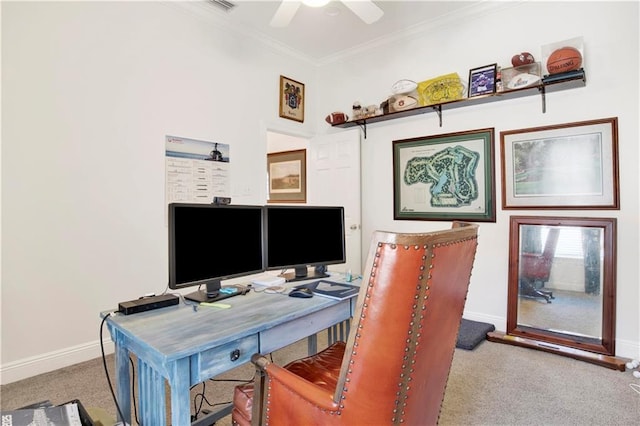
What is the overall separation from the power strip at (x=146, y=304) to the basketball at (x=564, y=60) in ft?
10.1

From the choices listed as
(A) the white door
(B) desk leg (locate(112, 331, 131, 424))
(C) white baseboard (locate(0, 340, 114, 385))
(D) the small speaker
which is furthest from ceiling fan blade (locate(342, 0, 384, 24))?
(C) white baseboard (locate(0, 340, 114, 385))

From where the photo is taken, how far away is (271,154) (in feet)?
18.8

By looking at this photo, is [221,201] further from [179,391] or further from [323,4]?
[323,4]

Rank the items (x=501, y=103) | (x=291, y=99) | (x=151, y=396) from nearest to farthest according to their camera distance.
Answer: (x=151, y=396) < (x=501, y=103) < (x=291, y=99)

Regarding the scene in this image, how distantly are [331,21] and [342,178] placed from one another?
5.40ft

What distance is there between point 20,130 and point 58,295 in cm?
116

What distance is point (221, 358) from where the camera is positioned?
46.8 inches

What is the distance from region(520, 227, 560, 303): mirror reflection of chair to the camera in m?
2.75

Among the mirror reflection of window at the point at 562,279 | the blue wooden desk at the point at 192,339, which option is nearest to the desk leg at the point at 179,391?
the blue wooden desk at the point at 192,339

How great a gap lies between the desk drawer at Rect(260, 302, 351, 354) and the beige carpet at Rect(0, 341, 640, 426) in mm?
760

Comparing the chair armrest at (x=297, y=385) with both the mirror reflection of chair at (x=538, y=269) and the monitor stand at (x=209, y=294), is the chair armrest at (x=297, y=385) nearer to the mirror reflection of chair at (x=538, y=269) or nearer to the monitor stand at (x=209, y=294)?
the monitor stand at (x=209, y=294)

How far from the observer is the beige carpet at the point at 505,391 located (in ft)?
5.98

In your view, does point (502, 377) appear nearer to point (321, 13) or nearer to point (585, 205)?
point (585, 205)

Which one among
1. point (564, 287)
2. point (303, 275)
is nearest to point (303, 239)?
point (303, 275)
